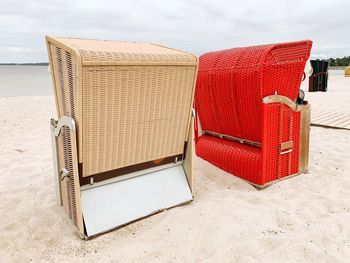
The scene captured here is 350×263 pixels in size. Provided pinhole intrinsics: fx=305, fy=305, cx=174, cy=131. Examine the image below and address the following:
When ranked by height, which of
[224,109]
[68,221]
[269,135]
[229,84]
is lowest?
[68,221]

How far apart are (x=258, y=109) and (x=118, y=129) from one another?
1.51 metres

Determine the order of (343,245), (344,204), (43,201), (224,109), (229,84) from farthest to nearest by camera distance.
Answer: (224,109), (229,84), (43,201), (344,204), (343,245)

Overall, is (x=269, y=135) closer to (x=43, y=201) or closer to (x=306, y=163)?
(x=306, y=163)

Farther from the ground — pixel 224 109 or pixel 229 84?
pixel 229 84

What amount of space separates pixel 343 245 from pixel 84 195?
2007mm

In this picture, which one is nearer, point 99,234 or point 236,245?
point 236,245

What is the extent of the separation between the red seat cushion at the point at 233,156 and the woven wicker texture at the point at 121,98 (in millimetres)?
911

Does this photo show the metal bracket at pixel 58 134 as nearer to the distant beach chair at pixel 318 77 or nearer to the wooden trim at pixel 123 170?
the wooden trim at pixel 123 170

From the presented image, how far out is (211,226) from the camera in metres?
2.55

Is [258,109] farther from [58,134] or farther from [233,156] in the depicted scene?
[58,134]

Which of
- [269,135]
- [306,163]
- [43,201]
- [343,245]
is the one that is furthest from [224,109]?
[43,201]

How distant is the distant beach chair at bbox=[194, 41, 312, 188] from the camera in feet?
10.2

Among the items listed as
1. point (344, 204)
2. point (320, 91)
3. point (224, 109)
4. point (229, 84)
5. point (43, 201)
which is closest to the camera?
point (344, 204)

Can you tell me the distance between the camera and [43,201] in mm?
3082
